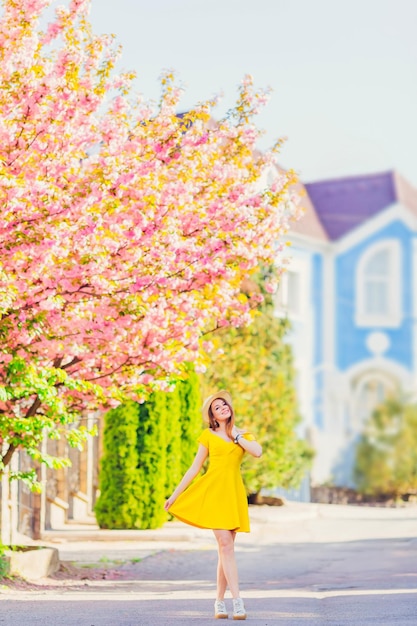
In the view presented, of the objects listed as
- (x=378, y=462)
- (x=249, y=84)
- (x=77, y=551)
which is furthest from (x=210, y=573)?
(x=378, y=462)

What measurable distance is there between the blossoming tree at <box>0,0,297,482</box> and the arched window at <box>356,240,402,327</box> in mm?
18948

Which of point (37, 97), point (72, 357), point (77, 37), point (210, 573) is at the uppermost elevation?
point (77, 37)

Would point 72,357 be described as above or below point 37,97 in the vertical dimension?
below

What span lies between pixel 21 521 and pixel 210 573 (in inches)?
151

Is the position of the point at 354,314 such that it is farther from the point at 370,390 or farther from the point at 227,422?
the point at 227,422

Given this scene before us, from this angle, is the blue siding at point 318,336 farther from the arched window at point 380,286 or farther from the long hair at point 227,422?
the long hair at point 227,422

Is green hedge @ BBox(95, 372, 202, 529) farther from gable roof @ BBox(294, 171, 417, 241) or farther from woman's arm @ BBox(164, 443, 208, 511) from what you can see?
gable roof @ BBox(294, 171, 417, 241)

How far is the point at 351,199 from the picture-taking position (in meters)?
33.6

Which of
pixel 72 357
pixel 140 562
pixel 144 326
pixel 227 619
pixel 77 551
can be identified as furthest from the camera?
pixel 77 551

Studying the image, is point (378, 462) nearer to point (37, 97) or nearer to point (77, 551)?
point (77, 551)

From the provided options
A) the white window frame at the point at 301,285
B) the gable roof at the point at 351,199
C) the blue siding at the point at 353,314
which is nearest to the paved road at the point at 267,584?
the white window frame at the point at 301,285

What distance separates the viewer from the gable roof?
107ft

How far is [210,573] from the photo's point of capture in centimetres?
1368

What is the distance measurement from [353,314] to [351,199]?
3438 millimetres
